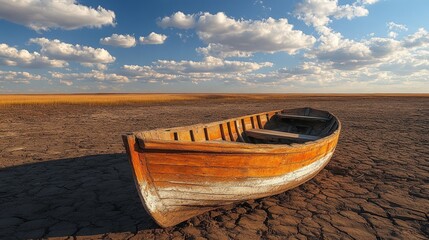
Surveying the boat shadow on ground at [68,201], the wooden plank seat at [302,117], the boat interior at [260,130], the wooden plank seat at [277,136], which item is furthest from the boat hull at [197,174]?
the wooden plank seat at [302,117]

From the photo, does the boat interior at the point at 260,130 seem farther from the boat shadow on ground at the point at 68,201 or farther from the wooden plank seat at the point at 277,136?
the boat shadow on ground at the point at 68,201

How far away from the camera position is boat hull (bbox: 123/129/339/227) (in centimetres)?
306

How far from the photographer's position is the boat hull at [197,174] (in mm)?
3062

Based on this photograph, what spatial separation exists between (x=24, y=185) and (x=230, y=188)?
4.15m

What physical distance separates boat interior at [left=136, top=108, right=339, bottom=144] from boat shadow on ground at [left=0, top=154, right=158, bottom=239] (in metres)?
1.29

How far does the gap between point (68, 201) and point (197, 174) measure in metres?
2.63

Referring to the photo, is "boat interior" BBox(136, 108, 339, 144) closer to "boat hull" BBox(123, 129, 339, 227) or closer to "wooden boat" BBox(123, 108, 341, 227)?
"wooden boat" BBox(123, 108, 341, 227)

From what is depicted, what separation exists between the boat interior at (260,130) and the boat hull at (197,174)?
1.09 feet

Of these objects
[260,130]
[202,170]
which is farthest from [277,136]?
[202,170]

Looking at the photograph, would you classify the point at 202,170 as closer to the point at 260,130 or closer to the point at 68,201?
the point at 68,201

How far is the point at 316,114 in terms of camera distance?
9461 millimetres

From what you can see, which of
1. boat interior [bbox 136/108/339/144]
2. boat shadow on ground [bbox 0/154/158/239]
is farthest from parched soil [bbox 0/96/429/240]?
boat interior [bbox 136/108/339/144]

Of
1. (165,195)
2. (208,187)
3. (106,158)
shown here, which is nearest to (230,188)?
(208,187)

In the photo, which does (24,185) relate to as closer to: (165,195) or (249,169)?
(165,195)
